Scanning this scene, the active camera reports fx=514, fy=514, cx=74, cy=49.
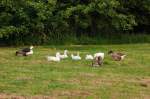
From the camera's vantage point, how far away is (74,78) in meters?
12.8

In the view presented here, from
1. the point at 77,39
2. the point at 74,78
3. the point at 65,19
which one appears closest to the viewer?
the point at 74,78

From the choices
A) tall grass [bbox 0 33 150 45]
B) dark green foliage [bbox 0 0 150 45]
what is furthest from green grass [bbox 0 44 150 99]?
tall grass [bbox 0 33 150 45]

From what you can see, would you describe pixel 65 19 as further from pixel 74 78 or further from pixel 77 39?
pixel 74 78

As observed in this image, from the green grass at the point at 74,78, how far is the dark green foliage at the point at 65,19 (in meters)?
5.30

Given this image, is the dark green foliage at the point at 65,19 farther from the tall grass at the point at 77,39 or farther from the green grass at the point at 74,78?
the green grass at the point at 74,78

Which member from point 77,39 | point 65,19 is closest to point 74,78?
point 65,19

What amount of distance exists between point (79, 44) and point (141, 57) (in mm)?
6393

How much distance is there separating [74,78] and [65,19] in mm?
11131

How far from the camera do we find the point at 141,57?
17859mm

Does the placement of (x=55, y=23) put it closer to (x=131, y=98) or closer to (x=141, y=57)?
(x=141, y=57)

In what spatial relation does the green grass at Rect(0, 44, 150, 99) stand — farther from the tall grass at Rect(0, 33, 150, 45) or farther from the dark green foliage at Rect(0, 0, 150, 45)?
the tall grass at Rect(0, 33, 150, 45)

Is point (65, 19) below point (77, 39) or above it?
above

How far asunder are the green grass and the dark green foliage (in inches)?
209

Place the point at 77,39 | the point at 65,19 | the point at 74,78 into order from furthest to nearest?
the point at 77,39 < the point at 65,19 < the point at 74,78
